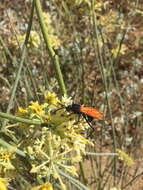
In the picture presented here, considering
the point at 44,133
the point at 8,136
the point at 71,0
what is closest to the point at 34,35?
the point at 71,0

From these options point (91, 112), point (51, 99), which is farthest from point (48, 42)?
point (91, 112)

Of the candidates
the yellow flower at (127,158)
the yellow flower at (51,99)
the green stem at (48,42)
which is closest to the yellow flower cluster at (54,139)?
the yellow flower at (51,99)

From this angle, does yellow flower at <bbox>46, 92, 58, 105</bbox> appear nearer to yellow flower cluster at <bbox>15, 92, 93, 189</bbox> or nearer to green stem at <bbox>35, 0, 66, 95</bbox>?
yellow flower cluster at <bbox>15, 92, 93, 189</bbox>

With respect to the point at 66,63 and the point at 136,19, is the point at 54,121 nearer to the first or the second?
the point at 66,63

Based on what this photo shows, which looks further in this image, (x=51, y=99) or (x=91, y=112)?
(x=91, y=112)

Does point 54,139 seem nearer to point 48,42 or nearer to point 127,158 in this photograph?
point 48,42

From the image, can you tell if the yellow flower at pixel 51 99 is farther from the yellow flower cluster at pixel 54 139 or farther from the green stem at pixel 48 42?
the green stem at pixel 48 42

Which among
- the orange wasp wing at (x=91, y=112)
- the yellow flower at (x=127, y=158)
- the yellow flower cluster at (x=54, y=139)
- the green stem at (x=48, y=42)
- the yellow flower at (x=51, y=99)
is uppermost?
the green stem at (x=48, y=42)

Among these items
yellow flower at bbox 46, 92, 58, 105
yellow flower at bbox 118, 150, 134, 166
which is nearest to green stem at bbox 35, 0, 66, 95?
yellow flower at bbox 46, 92, 58, 105

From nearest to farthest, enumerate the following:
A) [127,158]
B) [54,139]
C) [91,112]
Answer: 1. [54,139]
2. [91,112]
3. [127,158]

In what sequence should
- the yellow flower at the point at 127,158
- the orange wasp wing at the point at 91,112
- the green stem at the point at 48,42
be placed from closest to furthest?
the green stem at the point at 48,42, the orange wasp wing at the point at 91,112, the yellow flower at the point at 127,158

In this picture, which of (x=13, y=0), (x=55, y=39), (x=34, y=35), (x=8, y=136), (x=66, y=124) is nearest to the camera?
(x=66, y=124)
